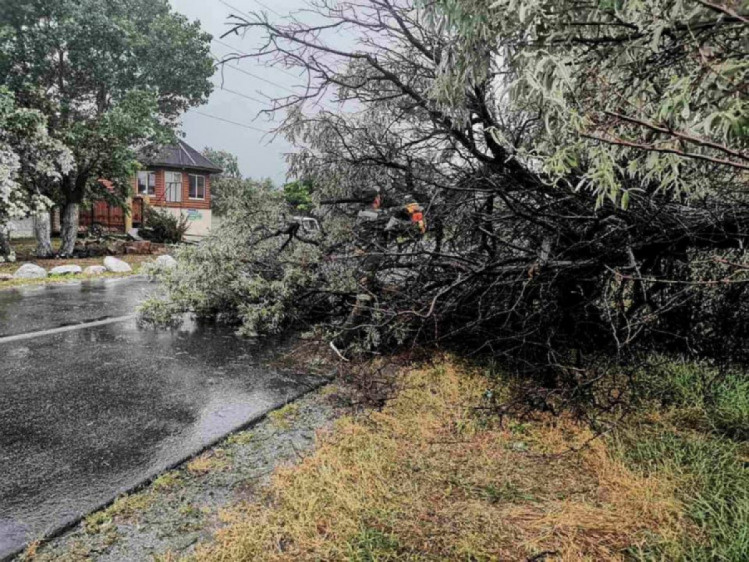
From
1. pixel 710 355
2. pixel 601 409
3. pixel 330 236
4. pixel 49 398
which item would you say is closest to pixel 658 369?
pixel 710 355

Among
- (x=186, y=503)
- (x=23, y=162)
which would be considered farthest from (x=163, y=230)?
(x=186, y=503)

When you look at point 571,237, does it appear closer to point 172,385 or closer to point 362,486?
point 362,486

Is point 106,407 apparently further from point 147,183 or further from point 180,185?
point 147,183

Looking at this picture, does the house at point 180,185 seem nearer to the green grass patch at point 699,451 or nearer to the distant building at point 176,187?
the distant building at point 176,187

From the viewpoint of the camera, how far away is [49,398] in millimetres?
3463

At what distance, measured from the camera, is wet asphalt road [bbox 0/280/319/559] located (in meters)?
2.34

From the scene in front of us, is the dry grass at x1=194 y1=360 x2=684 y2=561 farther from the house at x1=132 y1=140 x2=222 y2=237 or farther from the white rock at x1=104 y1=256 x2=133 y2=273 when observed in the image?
the house at x1=132 y1=140 x2=222 y2=237

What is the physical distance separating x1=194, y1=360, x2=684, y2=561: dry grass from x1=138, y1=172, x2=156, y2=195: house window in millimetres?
24828

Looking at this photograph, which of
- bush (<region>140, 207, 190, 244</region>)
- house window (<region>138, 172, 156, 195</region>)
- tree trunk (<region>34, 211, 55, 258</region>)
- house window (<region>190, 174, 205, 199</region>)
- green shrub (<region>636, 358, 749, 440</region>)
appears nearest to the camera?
green shrub (<region>636, 358, 749, 440</region>)

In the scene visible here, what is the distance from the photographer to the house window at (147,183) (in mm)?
24234

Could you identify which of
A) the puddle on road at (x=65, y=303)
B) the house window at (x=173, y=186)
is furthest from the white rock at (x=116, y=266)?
the house window at (x=173, y=186)

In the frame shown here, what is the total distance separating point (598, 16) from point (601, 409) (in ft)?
8.27

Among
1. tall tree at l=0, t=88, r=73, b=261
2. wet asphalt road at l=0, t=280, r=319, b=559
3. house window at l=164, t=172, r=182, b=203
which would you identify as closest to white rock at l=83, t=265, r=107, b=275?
tall tree at l=0, t=88, r=73, b=261

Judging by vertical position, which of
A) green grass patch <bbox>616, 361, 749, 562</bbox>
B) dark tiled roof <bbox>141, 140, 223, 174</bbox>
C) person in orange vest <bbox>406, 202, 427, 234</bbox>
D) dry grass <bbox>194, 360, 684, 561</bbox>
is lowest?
dry grass <bbox>194, 360, 684, 561</bbox>
